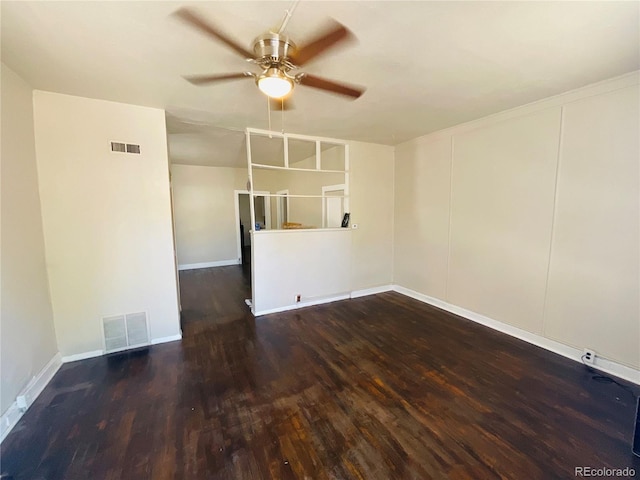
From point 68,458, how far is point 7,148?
7.75 feet

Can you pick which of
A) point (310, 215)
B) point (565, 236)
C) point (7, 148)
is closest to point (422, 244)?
point (565, 236)

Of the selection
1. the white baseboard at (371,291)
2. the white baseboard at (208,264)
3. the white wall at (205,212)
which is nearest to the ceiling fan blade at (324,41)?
the white baseboard at (371,291)

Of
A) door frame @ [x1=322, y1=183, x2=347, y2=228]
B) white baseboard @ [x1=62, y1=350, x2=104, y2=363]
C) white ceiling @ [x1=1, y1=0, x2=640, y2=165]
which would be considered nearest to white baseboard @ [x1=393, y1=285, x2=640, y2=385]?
door frame @ [x1=322, y1=183, x2=347, y2=228]

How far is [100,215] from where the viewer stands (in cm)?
281

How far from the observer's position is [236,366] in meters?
2.71

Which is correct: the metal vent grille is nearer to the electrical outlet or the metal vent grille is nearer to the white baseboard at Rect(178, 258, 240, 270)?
the white baseboard at Rect(178, 258, 240, 270)

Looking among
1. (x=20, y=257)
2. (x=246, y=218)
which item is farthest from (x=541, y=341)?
(x=246, y=218)

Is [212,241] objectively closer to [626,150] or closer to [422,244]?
A: [422,244]

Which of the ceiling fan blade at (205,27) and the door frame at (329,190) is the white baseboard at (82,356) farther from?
the door frame at (329,190)

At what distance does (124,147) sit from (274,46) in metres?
2.20

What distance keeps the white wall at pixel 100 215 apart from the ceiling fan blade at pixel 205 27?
1.75 meters

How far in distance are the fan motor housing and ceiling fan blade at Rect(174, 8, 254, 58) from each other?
13 centimetres

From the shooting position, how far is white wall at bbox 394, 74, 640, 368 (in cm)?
241

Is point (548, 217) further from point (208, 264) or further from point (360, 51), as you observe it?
point (208, 264)
